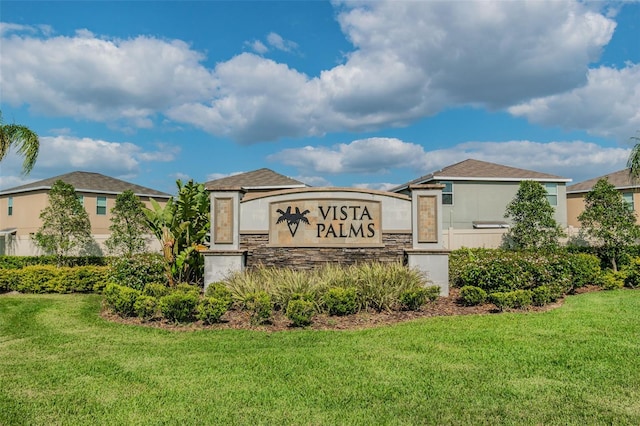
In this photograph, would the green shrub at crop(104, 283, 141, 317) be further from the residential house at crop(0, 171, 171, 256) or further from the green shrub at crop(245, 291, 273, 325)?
the residential house at crop(0, 171, 171, 256)

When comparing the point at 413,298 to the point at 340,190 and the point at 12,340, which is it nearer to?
the point at 340,190

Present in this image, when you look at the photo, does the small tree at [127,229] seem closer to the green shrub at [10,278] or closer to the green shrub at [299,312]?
the green shrub at [10,278]

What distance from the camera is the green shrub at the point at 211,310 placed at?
7.71 m

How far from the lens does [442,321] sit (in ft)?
25.2

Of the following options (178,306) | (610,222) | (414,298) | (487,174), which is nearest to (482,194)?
(487,174)

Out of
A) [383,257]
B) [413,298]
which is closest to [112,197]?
[383,257]

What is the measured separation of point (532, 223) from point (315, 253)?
10.3 meters

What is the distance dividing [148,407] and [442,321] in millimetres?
5065

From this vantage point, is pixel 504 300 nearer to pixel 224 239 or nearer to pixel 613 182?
pixel 224 239

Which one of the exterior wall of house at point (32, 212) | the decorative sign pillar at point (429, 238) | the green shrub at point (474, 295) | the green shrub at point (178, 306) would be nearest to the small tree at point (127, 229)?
the exterior wall of house at point (32, 212)

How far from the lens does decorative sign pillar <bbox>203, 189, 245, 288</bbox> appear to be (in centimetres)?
1055

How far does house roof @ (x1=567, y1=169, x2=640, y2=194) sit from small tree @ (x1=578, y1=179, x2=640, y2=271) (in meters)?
9.55

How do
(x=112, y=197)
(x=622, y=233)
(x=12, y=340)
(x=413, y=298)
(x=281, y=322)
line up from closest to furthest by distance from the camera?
(x=12, y=340), (x=281, y=322), (x=413, y=298), (x=622, y=233), (x=112, y=197)

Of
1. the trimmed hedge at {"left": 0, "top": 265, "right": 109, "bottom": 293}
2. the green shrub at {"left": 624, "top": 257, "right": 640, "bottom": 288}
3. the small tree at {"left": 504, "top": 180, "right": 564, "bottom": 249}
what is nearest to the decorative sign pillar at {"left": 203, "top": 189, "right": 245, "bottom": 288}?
the trimmed hedge at {"left": 0, "top": 265, "right": 109, "bottom": 293}
